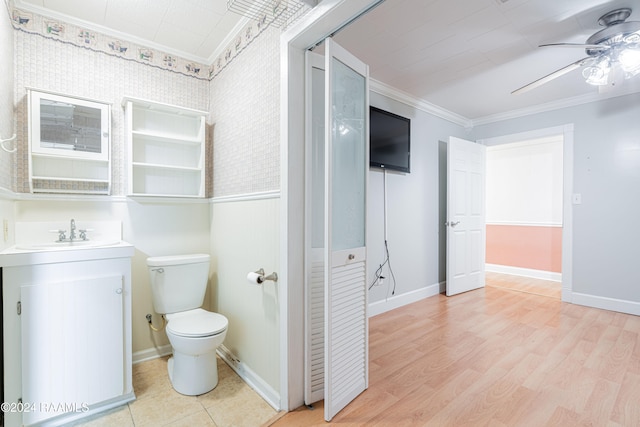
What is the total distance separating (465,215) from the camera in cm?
393

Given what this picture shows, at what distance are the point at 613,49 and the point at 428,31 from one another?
131 centimetres

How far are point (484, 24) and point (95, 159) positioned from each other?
2.86 meters

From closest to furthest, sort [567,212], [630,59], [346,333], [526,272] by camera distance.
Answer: [346,333]
[630,59]
[567,212]
[526,272]

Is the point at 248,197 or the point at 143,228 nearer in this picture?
→ the point at 248,197

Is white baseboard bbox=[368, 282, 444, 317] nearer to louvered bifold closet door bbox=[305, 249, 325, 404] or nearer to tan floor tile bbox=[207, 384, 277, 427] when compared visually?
louvered bifold closet door bbox=[305, 249, 325, 404]

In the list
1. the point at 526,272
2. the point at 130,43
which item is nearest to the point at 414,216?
the point at 526,272

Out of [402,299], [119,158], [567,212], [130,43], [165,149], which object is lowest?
[402,299]

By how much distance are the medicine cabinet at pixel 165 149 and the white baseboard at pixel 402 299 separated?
2.06 metres

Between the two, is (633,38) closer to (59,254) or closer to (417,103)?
(417,103)

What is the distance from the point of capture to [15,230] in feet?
5.91

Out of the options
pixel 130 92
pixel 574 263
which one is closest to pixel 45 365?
pixel 130 92

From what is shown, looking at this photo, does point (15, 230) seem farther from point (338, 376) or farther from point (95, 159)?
point (338, 376)

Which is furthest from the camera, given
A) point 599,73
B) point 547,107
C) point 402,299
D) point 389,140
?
point 547,107

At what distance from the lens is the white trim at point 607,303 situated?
3.11m
